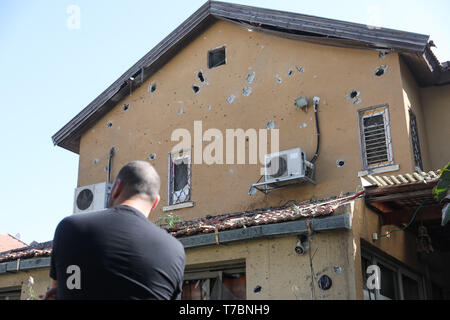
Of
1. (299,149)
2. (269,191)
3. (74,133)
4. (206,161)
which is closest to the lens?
(299,149)

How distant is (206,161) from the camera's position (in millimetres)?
12148

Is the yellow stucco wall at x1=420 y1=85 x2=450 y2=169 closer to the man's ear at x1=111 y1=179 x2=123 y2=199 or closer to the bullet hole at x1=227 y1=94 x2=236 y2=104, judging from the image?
the bullet hole at x1=227 y1=94 x2=236 y2=104

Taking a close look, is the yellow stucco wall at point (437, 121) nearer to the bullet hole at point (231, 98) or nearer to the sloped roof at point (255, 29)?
the sloped roof at point (255, 29)

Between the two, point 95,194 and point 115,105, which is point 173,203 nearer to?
point 95,194

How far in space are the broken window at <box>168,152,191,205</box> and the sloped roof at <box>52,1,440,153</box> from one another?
102 inches

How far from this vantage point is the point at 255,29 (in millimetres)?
12414

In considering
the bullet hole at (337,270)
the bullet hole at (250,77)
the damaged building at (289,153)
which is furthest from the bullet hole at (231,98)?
the bullet hole at (337,270)

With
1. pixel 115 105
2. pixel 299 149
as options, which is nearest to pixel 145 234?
pixel 299 149

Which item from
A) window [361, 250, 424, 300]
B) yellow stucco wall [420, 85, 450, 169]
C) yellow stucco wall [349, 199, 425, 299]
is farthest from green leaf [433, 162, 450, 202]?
yellow stucco wall [420, 85, 450, 169]

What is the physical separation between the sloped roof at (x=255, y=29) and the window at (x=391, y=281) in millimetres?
4242

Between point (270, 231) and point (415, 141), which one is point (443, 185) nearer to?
point (270, 231)

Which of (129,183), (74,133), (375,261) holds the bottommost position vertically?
(129,183)

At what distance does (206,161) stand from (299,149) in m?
2.66
